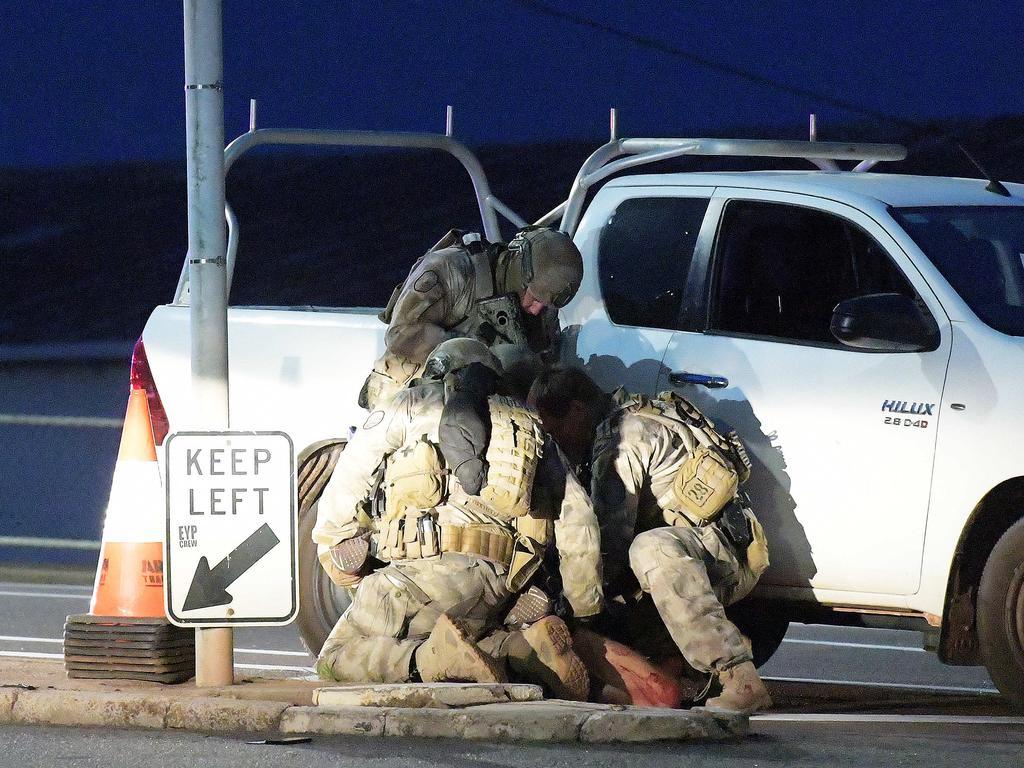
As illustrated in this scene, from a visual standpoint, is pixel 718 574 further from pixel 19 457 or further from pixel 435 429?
pixel 19 457

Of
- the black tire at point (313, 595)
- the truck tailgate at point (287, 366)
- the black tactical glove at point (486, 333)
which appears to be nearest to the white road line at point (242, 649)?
the black tire at point (313, 595)

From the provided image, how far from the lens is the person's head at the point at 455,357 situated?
7395mm

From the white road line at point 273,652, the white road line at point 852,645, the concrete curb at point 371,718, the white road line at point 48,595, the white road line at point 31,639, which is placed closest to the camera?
the concrete curb at point 371,718

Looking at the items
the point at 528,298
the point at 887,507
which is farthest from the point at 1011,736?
the point at 528,298

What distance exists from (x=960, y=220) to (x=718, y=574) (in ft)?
5.65

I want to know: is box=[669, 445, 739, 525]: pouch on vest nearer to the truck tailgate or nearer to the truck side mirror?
the truck side mirror

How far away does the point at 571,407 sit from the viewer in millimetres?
7605

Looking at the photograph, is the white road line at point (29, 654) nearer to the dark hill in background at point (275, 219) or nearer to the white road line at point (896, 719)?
the white road line at point (896, 719)

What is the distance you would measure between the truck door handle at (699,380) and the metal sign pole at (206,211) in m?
1.86

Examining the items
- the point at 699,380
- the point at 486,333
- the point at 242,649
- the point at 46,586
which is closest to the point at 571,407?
the point at 699,380

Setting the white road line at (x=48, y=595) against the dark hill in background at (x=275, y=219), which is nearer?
the white road line at (x=48, y=595)

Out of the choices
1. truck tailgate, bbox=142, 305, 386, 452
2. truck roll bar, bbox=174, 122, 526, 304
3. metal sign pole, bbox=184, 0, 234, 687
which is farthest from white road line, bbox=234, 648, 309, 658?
metal sign pole, bbox=184, 0, 234, 687

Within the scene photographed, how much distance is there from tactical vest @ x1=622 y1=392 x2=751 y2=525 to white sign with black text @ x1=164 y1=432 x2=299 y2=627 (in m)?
1.45

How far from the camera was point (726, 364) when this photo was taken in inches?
300
